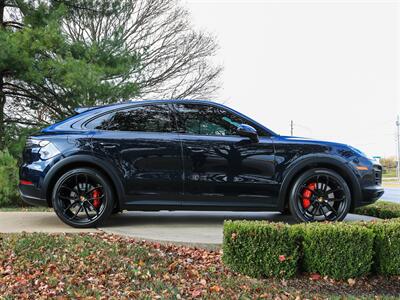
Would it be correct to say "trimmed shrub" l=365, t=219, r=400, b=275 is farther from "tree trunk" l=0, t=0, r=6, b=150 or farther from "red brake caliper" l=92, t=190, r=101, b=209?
"tree trunk" l=0, t=0, r=6, b=150

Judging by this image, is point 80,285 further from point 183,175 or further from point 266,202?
point 266,202

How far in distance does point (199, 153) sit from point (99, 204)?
1.35m

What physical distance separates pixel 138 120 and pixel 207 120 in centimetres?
86

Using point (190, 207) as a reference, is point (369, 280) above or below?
below

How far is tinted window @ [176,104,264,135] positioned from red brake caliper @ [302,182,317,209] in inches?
43.0

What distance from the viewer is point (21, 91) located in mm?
13312

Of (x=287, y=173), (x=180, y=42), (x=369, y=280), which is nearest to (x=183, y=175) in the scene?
(x=287, y=173)

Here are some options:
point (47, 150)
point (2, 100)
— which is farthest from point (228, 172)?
point (2, 100)

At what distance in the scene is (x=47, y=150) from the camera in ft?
17.9

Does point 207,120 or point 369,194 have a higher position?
point 207,120

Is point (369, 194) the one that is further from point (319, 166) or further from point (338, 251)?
point (338, 251)

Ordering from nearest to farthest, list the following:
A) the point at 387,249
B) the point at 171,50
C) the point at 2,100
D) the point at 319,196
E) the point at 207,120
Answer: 1. the point at 387,249
2. the point at 319,196
3. the point at 207,120
4. the point at 2,100
5. the point at 171,50

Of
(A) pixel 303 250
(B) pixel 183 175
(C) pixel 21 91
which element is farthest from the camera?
(C) pixel 21 91

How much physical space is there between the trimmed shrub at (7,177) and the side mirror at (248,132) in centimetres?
576
